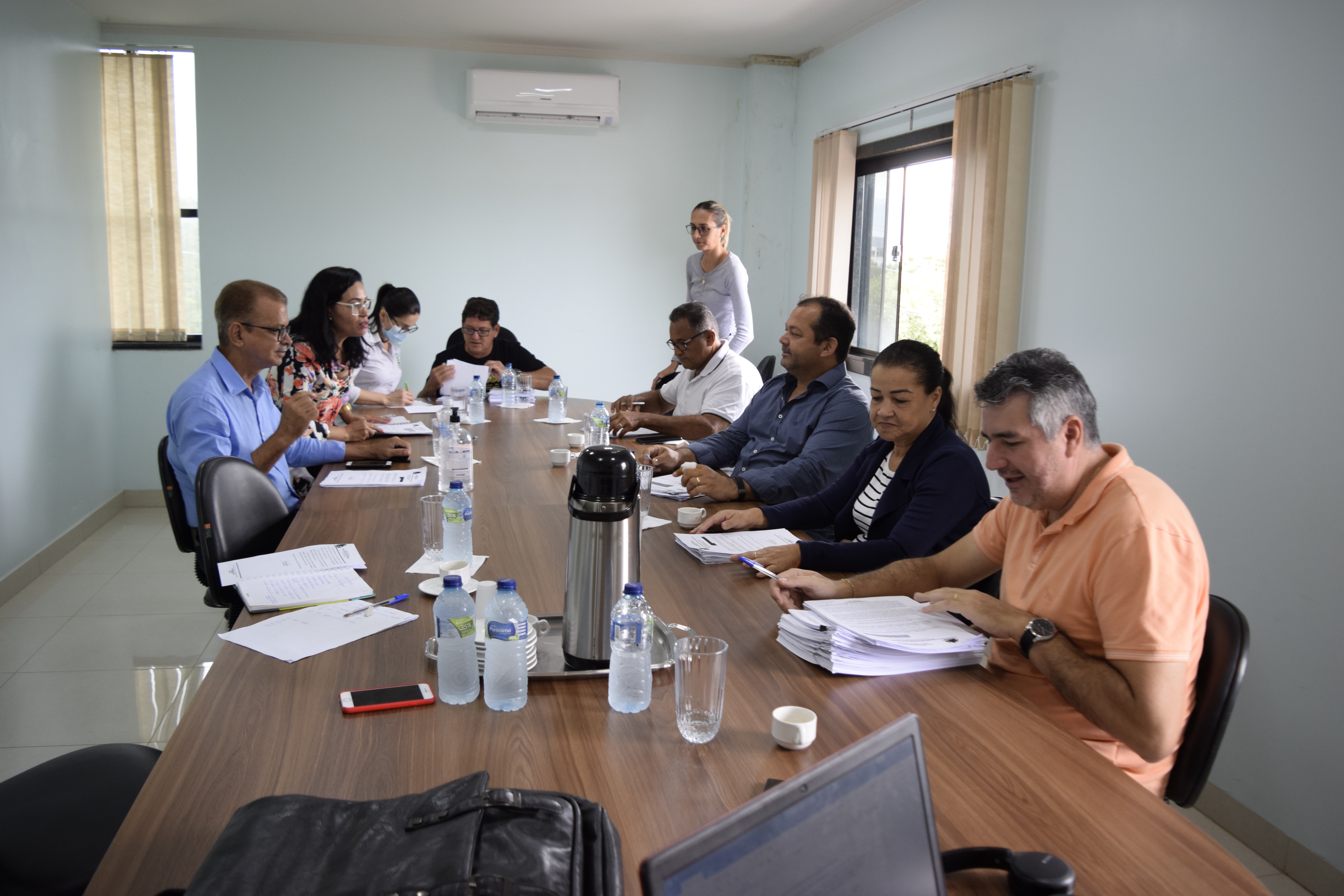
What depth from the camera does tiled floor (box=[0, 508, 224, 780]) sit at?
288 centimetres

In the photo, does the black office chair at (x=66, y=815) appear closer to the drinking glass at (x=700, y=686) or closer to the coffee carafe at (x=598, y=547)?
the coffee carafe at (x=598, y=547)

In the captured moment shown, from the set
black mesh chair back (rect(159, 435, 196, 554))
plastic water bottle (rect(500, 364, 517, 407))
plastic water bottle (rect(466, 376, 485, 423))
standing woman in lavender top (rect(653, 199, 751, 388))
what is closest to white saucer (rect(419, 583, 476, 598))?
black mesh chair back (rect(159, 435, 196, 554))

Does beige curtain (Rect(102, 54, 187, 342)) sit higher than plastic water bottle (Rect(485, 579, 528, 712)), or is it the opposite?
beige curtain (Rect(102, 54, 187, 342))

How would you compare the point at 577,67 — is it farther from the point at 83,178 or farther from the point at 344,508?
the point at 344,508

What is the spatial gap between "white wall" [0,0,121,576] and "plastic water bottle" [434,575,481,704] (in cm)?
370

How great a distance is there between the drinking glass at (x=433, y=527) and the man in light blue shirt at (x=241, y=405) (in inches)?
30.2

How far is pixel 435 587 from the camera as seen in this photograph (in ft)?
5.95

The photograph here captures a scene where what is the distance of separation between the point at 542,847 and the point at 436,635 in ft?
2.55

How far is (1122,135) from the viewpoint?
318 centimetres

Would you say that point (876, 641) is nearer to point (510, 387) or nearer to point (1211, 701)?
point (1211, 701)

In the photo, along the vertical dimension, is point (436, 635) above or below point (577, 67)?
below

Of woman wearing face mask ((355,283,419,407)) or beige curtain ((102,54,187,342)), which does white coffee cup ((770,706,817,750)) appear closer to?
woman wearing face mask ((355,283,419,407))

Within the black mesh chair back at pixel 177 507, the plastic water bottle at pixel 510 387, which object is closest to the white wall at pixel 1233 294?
the plastic water bottle at pixel 510 387

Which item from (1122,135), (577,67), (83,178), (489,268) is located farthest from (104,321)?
(1122,135)
